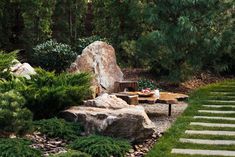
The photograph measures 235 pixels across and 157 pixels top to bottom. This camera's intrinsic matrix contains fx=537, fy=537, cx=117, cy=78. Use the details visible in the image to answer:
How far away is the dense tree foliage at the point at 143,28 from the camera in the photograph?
13.3 metres

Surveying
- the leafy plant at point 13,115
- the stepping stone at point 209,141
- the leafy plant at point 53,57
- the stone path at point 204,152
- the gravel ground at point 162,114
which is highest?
the leafy plant at point 53,57

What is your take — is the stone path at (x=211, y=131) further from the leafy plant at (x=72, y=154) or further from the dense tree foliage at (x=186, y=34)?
the leafy plant at (x=72, y=154)

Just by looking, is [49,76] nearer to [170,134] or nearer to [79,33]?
[170,134]

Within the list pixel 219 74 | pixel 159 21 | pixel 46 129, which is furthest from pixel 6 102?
pixel 219 74

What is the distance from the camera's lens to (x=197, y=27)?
1332 centimetres

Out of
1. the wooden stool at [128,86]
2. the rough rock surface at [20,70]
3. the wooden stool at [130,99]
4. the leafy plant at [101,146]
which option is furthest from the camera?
the wooden stool at [128,86]

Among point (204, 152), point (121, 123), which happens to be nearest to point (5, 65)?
point (121, 123)

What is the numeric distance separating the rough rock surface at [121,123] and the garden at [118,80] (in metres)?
0.02

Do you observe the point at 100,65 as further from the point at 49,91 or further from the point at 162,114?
the point at 49,91

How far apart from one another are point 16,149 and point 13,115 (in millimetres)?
723

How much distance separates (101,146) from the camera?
784 centimetres

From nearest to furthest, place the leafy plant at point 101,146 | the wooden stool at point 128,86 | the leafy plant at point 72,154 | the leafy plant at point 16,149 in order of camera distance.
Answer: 1. the leafy plant at point 72,154
2. the leafy plant at point 16,149
3. the leafy plant at point 101,146
4. the wooden stool at point 128,86

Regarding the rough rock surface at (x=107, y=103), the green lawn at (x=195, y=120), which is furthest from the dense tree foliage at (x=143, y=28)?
the rough rock surface at (x=107, y=103)

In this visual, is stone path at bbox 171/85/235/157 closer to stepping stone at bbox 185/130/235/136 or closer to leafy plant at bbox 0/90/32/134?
stepping stone at bbox 185/130/235/136
